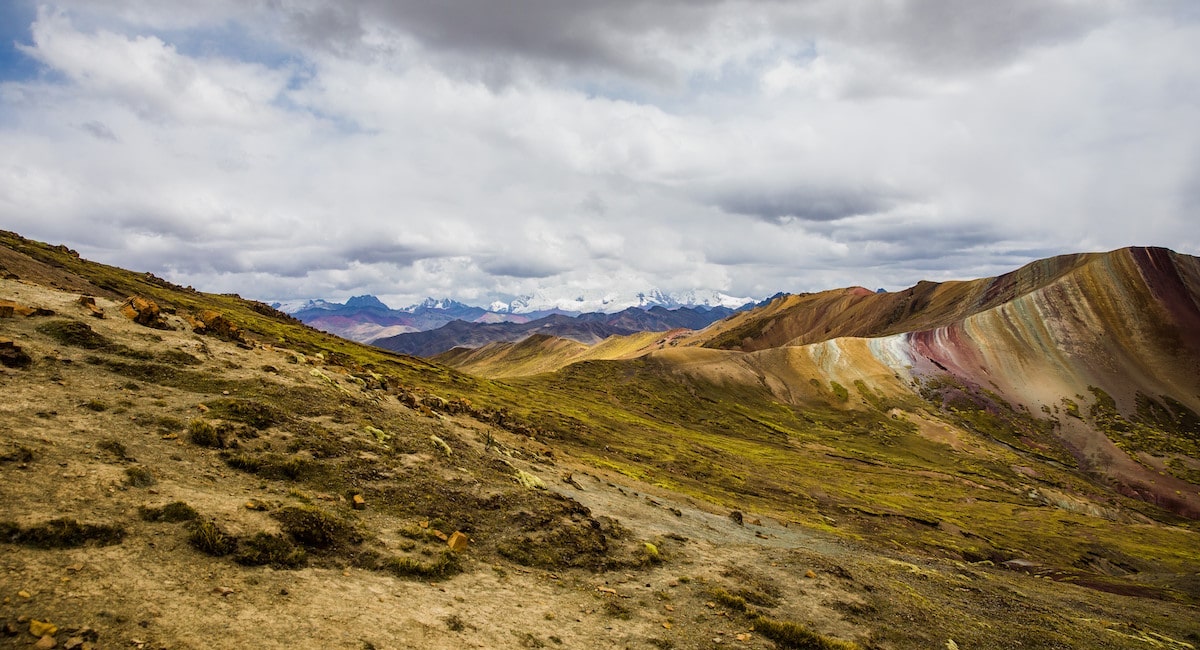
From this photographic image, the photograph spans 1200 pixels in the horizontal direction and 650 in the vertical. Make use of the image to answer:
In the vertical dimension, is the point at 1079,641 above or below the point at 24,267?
below

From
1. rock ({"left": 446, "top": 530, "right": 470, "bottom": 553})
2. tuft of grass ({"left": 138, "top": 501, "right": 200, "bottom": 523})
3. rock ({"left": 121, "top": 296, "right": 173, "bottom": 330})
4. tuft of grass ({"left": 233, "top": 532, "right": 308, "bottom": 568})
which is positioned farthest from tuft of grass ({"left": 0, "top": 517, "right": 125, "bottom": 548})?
rock ({"left": 121, "top": 296, "right": 173, "bottom": 330})

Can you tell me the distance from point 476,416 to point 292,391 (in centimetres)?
3051

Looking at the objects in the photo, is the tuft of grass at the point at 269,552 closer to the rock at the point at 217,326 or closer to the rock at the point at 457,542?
the rock at the point at 457,542

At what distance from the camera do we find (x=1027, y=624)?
1414 inches

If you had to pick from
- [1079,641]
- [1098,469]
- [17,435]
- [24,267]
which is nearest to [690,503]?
[1079,641]

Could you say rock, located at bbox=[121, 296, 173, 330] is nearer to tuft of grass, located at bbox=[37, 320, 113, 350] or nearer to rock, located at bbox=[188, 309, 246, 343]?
rock, located at bbox=[188, 309, 246, 343]

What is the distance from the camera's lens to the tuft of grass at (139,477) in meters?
21.7

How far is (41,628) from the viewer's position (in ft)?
42.7

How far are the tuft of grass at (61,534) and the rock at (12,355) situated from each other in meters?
17.4

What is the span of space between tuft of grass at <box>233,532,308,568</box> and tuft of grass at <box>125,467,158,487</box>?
558cm

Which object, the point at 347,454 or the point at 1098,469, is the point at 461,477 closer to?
the point at 347,454

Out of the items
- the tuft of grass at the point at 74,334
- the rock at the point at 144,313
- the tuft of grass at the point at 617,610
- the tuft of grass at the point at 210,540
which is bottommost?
the tuft of grass at the point at 617,610

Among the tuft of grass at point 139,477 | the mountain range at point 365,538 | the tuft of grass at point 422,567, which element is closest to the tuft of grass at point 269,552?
the mountain range at point 365,538

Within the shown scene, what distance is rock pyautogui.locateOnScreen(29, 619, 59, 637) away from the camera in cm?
1289
